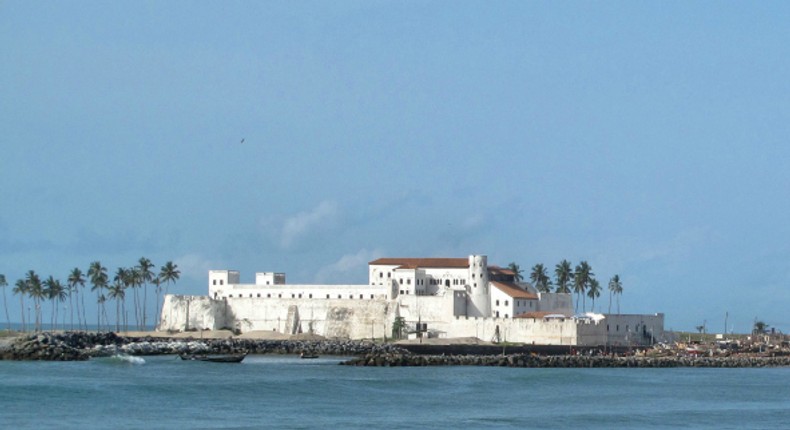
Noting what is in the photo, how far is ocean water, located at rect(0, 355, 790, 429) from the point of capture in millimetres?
53281

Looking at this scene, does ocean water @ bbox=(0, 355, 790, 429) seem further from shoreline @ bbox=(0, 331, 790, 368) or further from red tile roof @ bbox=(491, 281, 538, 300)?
red tile roof @ bbox=(491, 281, 538, 300)

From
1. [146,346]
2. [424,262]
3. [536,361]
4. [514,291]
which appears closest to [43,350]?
[146,346]

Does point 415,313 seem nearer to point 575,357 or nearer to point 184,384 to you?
point 575,357

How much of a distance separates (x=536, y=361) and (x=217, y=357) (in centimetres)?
2054

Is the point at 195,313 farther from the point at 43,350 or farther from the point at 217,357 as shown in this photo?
the point at 43,350

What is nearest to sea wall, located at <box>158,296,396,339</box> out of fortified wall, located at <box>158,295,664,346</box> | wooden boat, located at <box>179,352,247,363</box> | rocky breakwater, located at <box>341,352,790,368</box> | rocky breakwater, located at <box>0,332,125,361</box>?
fortified wall, located at <box>158,295,664,346</box>

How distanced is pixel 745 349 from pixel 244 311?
40.0 metres

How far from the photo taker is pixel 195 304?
112062mm

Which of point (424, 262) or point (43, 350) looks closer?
point (43, 350)

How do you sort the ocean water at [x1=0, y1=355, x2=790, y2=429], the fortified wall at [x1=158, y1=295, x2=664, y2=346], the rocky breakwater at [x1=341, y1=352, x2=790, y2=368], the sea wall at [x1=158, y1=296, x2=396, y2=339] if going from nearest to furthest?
1. the ocean water at [x1=0, y1=355, x2=790, y2=429]
2. the rocky breakwater at [x1=341, y1=352, x2=790, y2=368]
3. the fortified wall at [x1=158, y1=295, x2=664, y2=346]
4. the sea wall at [x1=158, y1=296, x2=396, y2=339]

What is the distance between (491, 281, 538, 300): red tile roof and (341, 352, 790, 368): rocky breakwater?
48.1 feet

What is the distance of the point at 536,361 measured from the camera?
85625 mm

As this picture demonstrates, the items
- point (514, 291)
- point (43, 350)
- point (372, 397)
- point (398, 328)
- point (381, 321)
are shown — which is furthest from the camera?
point (381, 321)

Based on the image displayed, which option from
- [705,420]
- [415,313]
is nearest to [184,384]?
[705,420]
